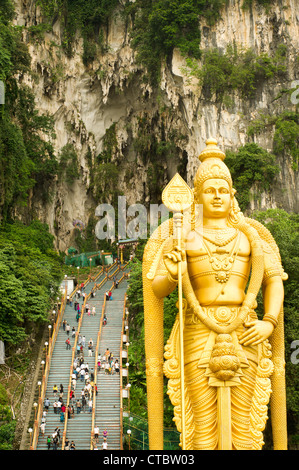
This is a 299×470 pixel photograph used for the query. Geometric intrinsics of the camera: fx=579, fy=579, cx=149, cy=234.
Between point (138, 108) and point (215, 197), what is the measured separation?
31.0 m

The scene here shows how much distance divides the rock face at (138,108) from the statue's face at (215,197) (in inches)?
758

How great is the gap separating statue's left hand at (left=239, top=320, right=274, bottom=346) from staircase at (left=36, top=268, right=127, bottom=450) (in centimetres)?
833

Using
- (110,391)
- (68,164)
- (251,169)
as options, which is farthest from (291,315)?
(68,164)

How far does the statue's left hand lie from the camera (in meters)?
6.47

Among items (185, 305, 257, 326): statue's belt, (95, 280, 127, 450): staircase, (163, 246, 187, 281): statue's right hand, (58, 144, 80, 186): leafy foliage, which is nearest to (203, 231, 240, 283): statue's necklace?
(185, 305, 257, 326): statue's belt

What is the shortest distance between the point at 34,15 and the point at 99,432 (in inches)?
1056

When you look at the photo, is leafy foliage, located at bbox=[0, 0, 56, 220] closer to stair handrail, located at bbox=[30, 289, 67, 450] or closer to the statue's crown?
stair handrail, located at bbox=[30, 289, 67, 450]

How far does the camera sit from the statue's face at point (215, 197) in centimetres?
705

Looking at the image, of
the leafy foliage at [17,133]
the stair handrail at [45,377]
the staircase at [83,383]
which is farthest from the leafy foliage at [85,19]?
the stair handrail at [45,377]

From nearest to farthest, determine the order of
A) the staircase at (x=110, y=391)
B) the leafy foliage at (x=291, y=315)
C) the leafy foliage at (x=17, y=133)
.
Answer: the leafy foliage at (x=291, y=315)
the staircase at (x=110, y=391)
the leafy foliage at (x=17, y=133)

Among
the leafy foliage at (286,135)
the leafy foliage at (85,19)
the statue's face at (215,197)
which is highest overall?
the leafy foliage at (85,19)

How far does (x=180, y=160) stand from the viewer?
33.9 metres

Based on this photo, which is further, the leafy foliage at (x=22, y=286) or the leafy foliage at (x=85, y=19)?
the leafy foliage at (x=85, y=19)

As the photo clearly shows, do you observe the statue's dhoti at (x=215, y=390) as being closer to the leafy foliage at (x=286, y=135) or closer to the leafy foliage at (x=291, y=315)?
the leafy foliage at (x=291, y=315)
